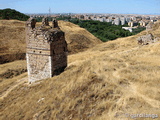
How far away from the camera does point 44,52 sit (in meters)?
8.95

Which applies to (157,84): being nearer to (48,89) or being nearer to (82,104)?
(82,104)

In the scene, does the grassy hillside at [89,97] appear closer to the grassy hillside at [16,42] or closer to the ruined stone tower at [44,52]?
the ruined stone tower at [44,52]

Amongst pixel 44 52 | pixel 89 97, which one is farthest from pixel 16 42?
pixel 89 97

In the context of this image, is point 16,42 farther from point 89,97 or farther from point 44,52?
point 89,97

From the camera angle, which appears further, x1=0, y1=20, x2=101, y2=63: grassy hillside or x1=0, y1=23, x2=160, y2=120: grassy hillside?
x1=0, y1=20, x2=101, y2=63: grassy hillside

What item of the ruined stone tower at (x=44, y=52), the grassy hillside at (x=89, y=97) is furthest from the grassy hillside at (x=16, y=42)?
the grassy hillside at (x=89, y=97)

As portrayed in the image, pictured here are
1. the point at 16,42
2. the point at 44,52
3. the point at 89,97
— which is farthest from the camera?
the point at 16,42

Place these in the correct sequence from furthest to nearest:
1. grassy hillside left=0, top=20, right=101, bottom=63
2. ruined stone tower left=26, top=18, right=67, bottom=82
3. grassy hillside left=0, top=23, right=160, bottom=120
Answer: grassy hillside left=0, top=20, right=101, bottom=63 < ruined stone tower left=26, top=18, right=67, bottom=82 < grassy hillside left=0, top=23, right=160, bottom=120

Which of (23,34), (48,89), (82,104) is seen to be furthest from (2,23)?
(82,104)

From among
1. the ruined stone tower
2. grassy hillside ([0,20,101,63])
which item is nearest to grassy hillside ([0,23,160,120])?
the ruined stone tower

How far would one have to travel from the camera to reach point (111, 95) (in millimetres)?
6543

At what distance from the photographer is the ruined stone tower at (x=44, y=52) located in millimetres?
8820

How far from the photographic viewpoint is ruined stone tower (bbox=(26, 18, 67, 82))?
882cm

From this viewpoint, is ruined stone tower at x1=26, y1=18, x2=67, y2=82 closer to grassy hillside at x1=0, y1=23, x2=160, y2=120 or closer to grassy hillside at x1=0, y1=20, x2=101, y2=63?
grassy hillside at x1=0, y1=23, x2=160, y2=120
